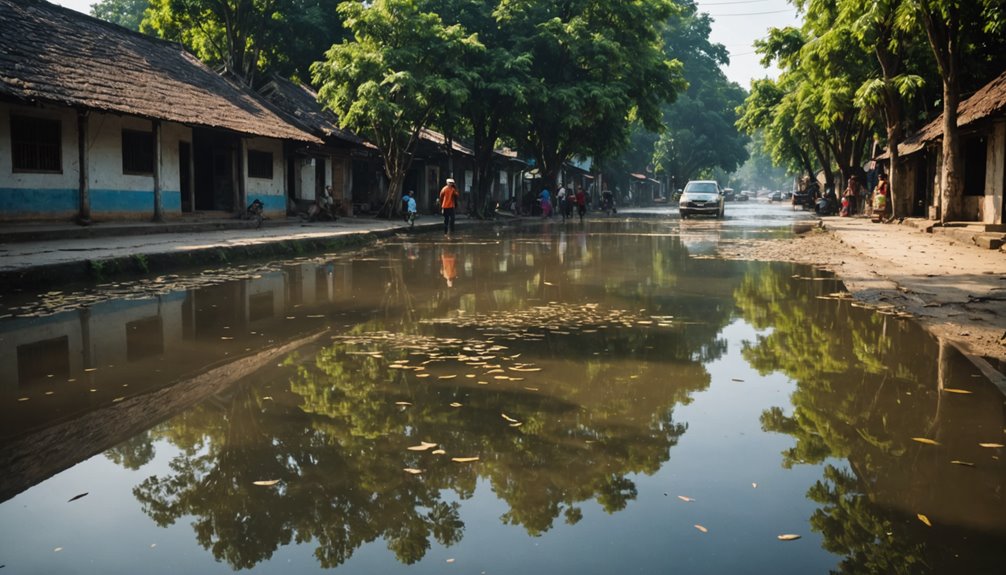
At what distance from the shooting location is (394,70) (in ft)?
93.0

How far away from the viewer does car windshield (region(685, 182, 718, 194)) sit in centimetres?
4144

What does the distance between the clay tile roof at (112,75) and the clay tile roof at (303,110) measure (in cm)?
308

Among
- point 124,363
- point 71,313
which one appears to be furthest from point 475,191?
point 124,363

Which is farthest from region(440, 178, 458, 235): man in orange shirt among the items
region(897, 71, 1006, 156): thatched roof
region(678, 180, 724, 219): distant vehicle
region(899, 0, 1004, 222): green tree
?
region(678, 180, 724, 219): distant vehicle

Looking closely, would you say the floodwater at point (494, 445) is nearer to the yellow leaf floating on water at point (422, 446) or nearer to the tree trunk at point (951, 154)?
the yellow leaf floating on water at point (422, 446)

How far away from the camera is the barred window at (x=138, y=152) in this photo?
22.6 m

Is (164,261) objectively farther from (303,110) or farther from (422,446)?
(303,110)

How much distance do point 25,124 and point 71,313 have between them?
1251 centimetres

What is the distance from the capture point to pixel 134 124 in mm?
22781

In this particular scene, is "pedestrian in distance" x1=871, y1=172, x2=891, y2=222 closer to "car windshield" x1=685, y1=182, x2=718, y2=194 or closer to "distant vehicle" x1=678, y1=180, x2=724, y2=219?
"distant vehicle" x1=678, y1=180, x2=724, y2=219

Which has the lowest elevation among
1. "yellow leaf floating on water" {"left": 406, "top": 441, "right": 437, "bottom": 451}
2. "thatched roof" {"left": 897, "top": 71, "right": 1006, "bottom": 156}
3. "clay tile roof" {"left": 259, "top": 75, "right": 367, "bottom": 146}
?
"yellow leaf floating on water" {"left": 406, "top": 441, "right": 437, "bottom": 451}

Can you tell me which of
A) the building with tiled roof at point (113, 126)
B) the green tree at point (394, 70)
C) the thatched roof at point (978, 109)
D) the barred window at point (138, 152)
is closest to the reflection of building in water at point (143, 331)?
the building with tiled roof at point (113, 126)

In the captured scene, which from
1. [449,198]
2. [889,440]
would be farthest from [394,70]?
[889,440]

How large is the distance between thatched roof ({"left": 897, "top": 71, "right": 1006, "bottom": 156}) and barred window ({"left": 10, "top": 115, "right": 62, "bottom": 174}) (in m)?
22.3
